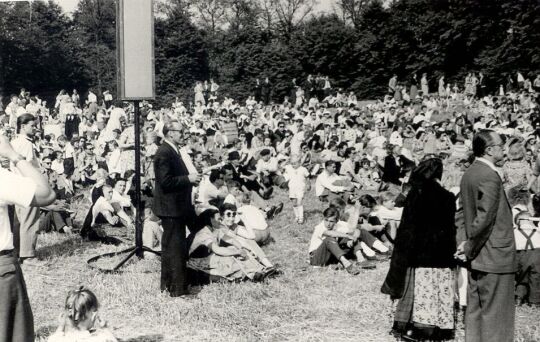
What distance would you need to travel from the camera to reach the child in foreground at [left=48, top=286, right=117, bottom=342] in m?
4.21

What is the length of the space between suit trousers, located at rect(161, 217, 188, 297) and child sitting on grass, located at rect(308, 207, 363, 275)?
2.22 m

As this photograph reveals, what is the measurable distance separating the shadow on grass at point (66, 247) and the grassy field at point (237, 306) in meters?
0.15

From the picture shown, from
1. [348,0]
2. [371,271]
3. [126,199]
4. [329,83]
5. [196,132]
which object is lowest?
[371,271]

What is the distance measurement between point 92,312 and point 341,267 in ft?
15.3

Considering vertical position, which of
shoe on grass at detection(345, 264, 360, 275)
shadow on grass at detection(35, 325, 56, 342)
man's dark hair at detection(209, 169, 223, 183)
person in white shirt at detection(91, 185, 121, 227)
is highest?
man's dark hair at detection(209, 169, 223, 183)

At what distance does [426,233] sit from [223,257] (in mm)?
2856

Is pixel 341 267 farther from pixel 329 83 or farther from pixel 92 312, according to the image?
pixel 329 83

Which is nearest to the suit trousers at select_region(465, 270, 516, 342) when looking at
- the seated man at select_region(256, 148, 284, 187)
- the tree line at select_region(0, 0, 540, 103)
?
the seated man at select_region(256, 148, 284, 187)

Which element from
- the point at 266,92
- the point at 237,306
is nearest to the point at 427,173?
the point at 237,306

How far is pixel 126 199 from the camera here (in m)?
10.9

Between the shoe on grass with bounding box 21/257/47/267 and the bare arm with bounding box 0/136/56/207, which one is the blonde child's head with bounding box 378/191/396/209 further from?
the bare arm with bounding box 0/136/56/207

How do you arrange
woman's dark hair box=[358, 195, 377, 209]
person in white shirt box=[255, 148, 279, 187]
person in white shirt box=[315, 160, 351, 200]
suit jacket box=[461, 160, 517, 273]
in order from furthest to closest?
person in white shirt box=[255, 148, 279, 187]
person in white shirt box=[315, 160, 351, 200]
woman's dark hair box=[358, 195, 377, 209]
suit jacket box=[461, 160, 517, 273]

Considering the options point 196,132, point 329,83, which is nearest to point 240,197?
point 196,132

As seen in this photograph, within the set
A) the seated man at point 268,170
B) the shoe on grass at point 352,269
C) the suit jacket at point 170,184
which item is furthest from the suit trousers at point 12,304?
the seated man at point 268,170
